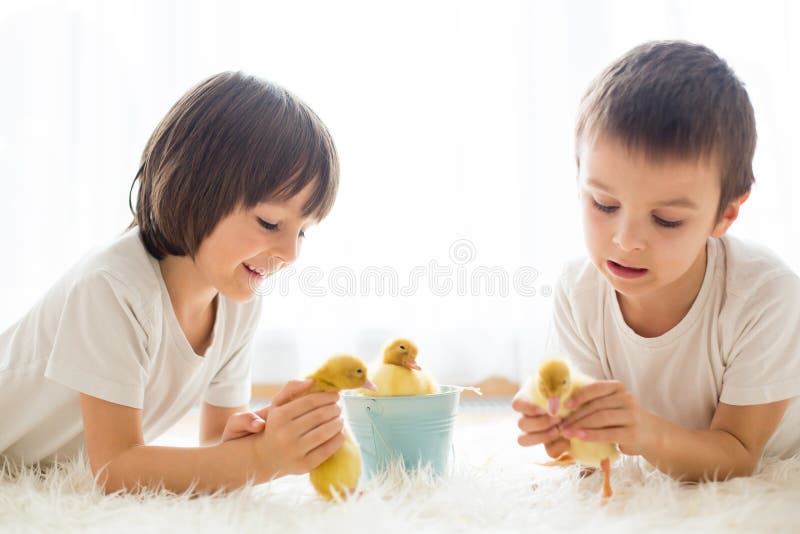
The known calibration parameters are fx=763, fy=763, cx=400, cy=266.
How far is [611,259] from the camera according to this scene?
104cm

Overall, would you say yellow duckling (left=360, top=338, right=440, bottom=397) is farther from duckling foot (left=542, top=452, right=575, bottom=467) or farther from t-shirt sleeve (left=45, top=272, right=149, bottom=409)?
t-shirt sleeve (left=45, top=272, right=149, bottom=409)

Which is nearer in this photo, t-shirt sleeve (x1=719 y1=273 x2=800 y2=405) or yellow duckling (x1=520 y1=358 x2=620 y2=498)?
yellow duckling (x1=520 y1=358 x2=620 y2=498)

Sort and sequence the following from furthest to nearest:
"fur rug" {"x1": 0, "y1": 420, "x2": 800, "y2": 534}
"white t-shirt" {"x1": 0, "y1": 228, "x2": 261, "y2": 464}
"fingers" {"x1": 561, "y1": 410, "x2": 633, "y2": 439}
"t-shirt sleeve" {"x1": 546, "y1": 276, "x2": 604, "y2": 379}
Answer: "t-shirt sleeve" {"x1": 546, "y1": 276, "x2": 604, "y2": 379}
"white t-shirt" {"x1": 0, "y1": 228, "x2": 261, "y2": 464}
"fingers" {"x1": 561, "y1": 410, "x2": 633, "y2": 439}
"fur rug" {"x1": 0, "y1": 420, "x2": 800, "y2": 534}

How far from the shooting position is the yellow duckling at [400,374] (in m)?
1.03

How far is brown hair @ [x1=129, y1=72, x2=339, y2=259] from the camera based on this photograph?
3.50 ft

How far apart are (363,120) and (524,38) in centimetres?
53

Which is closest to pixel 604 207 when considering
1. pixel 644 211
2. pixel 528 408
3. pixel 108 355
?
pixel 644 211

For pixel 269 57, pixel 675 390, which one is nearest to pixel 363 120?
pixel 269 57

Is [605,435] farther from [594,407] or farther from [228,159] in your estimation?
[228,159]

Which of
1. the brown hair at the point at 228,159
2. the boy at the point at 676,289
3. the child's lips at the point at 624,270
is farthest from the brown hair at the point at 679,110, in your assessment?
the brown hair at the point at 228,159

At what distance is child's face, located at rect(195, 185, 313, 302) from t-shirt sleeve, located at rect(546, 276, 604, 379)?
45 cm

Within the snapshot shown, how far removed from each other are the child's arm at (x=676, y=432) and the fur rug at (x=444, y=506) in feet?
0.10

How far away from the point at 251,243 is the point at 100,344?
24cm

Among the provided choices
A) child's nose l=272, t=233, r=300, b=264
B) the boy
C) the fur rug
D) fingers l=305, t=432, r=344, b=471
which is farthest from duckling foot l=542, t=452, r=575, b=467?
child's nose l=272, t=233, r=300, b=264
